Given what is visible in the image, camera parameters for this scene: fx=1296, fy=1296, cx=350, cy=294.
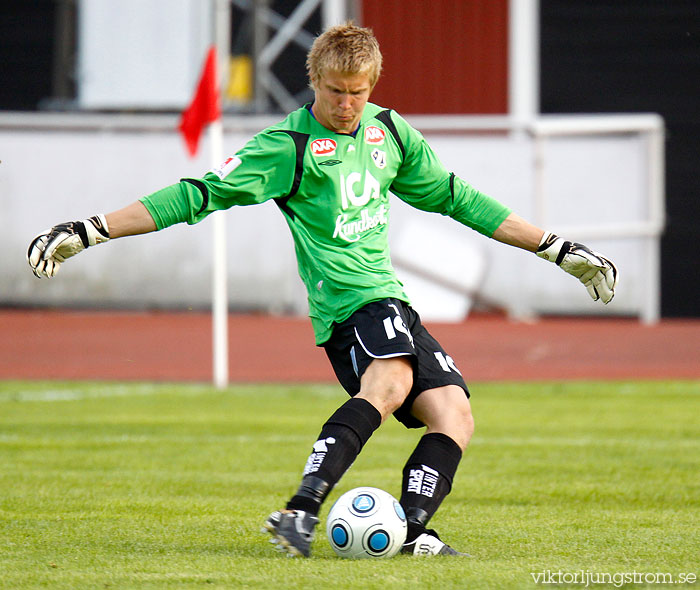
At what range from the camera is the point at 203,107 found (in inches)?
498

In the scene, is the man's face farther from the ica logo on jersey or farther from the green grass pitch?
the green grass pitch

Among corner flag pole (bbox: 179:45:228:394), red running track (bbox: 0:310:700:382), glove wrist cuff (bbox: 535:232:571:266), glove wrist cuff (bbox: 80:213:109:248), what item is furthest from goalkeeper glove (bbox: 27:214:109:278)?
red running track (bbox: 0:310:700:382)

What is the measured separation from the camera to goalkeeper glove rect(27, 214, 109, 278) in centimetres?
454

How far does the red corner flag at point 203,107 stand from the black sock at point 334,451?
7963 millimetres

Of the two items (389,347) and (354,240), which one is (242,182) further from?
(389,347)

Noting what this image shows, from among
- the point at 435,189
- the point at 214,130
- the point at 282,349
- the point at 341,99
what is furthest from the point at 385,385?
the point at 282,349

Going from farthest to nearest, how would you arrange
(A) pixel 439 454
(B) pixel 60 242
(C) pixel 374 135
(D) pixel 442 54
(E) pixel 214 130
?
(D) pixel 442 54 → (E) pixel 214 130 → (C) pixel 374 135 → (A) pixel 439 454 → (B) pixel 60 242

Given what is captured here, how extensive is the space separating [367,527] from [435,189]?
1435 mm

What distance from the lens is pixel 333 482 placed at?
15.2 feet

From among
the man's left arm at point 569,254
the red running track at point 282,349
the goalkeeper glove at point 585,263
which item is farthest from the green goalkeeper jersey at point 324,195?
the red running track at point 282,349

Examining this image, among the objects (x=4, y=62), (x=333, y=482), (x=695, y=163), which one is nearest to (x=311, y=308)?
(x=333, y=482)

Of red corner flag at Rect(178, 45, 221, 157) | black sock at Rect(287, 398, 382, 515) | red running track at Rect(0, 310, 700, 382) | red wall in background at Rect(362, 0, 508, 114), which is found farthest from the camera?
red wall in background at Rect(362, 0, 508, 114)

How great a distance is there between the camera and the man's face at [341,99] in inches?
189

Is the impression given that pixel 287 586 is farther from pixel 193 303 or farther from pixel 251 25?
pixel 251 25
